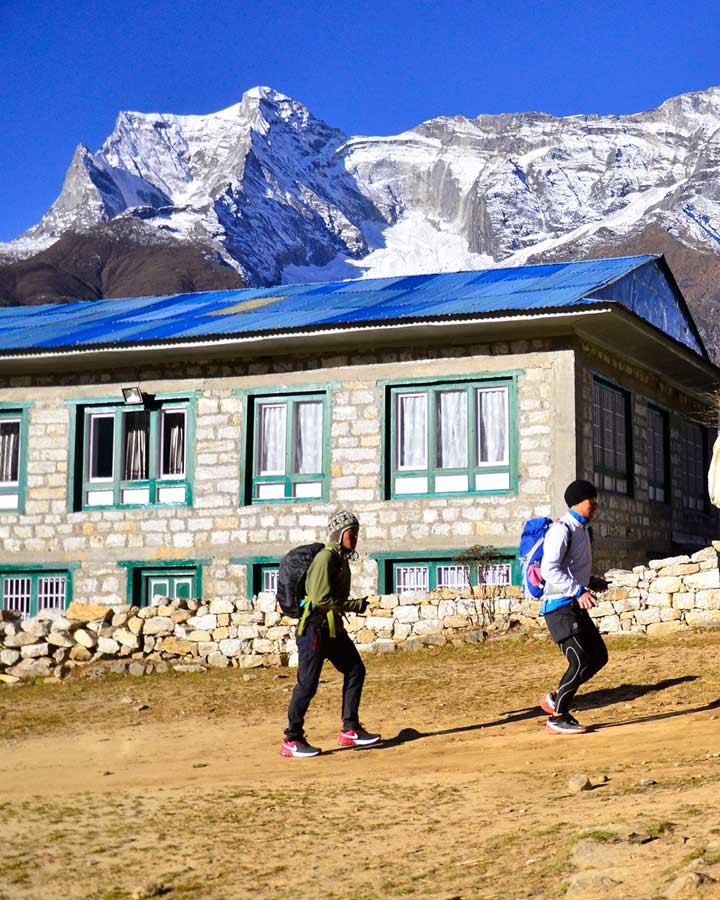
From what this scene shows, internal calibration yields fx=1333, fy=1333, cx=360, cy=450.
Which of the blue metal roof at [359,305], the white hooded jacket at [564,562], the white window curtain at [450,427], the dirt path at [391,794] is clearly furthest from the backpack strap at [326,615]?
the white window curtain at [450,427]

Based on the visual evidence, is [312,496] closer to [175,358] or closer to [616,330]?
[175,358]

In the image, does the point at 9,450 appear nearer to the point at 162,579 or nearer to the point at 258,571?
the point at 162,579

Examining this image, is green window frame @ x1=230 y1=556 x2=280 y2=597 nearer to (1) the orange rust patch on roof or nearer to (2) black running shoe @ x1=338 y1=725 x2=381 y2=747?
(1) the orange rust patch on roof

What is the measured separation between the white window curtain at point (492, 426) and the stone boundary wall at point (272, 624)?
3040 millimetres

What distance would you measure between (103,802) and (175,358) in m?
12.8

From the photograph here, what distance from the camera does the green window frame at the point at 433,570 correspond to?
62.7 ft

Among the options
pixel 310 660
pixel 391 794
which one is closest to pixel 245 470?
pixel 310 660

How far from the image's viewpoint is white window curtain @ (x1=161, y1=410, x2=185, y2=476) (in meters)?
21.2

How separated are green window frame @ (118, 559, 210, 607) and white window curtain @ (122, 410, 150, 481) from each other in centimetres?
146

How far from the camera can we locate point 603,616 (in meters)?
16.5

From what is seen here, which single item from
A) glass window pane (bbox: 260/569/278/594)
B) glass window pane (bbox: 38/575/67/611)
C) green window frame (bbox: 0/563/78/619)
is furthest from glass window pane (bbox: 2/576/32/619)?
glass window pane (bbox: 260/569/278/594)

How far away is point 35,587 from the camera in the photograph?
21750mm

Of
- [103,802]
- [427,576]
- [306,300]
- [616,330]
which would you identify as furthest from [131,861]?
[306,300]

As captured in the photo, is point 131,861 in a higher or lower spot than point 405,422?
lower
